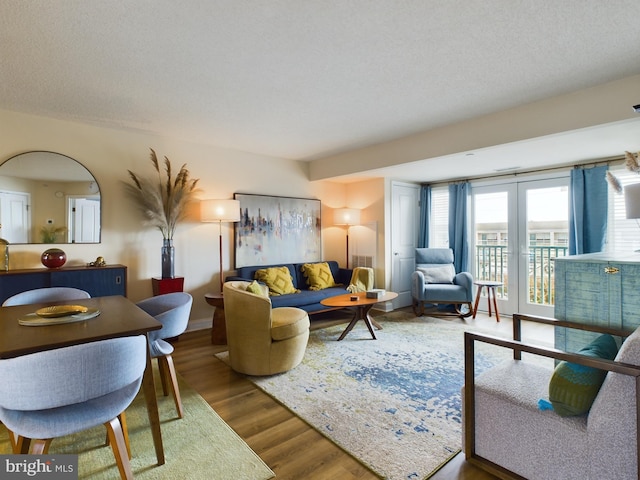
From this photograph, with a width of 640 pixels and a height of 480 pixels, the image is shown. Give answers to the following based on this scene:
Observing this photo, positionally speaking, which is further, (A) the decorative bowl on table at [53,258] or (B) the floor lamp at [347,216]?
(B) the floor lamp at [347,216]

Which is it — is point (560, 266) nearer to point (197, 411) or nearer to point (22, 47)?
point (197, 411)

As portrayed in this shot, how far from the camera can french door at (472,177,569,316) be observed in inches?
179

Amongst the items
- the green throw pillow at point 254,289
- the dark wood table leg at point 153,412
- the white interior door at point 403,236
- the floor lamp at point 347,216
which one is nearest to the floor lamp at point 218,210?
the green throw pillow at point 254,289

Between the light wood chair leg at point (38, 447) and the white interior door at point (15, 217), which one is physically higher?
→ the white interior door at point (15, 217)

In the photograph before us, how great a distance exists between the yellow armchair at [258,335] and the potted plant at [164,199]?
4.60 feet

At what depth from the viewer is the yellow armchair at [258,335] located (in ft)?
9.02

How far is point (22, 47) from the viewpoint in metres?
2.08

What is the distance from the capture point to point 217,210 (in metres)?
4.01

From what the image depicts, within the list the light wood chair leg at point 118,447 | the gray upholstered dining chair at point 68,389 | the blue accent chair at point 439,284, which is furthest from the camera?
the blue accent chair at point 439,284

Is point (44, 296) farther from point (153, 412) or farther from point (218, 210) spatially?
point (218, 210)

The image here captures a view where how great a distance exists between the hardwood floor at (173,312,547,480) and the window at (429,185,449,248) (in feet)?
13.9

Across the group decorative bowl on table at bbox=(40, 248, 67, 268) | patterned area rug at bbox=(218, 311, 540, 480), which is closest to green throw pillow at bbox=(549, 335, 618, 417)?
patterned area rug at bbox=(218, 311, 540, 480)

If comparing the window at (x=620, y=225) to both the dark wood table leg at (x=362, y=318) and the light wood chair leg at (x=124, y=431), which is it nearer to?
the dark wood table leg at (x=362, y=318)

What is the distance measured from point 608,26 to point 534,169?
10.3 ft
